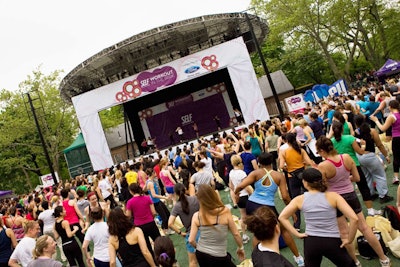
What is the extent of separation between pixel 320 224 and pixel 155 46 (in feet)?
61.8

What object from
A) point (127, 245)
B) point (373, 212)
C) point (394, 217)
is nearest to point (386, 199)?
point (373, 212)

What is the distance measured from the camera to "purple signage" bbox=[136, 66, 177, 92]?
64.9 feet

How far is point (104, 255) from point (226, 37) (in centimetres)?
1944

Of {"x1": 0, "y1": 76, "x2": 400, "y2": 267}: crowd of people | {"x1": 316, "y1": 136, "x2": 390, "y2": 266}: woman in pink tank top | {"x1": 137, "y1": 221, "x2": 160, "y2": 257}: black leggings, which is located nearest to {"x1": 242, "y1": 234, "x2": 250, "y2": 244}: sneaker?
{"x1": 0, "y1": 76, "x2": 400, "y2": 267}: crowd of people

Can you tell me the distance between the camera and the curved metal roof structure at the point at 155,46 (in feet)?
61.6

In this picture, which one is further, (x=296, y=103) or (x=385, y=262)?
Result: (x=296, y=103)

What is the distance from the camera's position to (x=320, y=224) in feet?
9.68

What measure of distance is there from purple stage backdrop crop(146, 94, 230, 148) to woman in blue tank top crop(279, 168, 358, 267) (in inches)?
935

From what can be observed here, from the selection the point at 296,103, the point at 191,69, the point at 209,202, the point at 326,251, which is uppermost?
the point at 191,69

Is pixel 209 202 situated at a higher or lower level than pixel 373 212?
higher

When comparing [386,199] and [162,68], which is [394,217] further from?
[162,68]

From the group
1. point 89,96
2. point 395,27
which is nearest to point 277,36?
point 395,27

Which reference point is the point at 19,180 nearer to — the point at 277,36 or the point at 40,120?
the point at 40,120

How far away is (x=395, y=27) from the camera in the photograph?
32.4 meters
